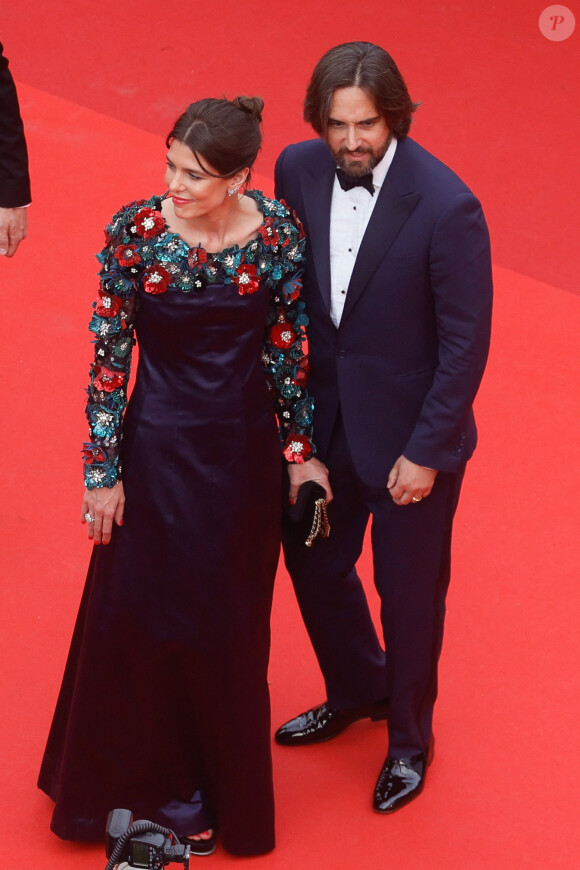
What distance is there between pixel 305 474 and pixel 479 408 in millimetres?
1582

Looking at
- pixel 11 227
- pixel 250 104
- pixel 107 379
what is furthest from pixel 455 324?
pixel 11 227

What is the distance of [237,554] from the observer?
2.53 m

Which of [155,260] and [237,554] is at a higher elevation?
[155,260]

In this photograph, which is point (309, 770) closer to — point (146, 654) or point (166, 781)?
point (166, 781)

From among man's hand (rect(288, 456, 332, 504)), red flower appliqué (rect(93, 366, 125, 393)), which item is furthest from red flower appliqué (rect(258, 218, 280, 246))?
man's hand (rect(288, 456, 332, 504))

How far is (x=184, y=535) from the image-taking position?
→ 2490 mm

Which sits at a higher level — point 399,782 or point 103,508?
point 103,508

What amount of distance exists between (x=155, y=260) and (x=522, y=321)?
255cm

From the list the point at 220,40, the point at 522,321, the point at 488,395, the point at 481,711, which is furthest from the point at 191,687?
the point at 220,40

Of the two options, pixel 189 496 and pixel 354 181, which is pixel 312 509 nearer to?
pixel 189 496

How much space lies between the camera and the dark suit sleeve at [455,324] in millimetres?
2424

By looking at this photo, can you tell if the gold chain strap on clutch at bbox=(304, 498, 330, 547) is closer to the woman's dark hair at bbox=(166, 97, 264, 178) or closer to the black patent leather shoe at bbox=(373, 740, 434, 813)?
the black patent leather shoe at bbox=(373, 740, 434, 813)

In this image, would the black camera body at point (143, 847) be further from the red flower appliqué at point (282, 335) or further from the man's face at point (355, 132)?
the man's face at point (355, 132)

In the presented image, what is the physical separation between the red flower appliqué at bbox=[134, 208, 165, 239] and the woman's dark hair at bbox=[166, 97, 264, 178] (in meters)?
0.13
